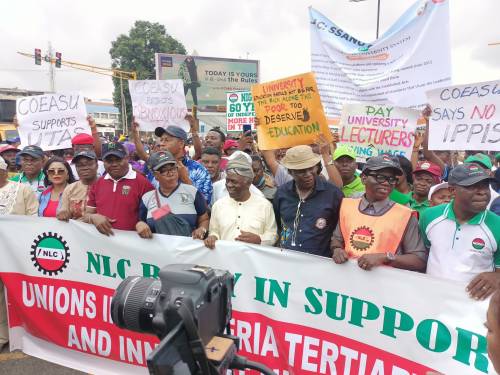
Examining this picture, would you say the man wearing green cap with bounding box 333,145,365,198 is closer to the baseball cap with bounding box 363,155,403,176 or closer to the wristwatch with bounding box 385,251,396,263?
the baseball cap with bounding box 363,155,403,176

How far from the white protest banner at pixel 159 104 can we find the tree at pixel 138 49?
41.0 meters

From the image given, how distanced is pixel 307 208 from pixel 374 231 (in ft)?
1.77

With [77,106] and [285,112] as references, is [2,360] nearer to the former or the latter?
[77,106]

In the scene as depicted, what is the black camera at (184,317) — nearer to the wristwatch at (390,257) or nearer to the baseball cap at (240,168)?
the wristwatch at (390,257)

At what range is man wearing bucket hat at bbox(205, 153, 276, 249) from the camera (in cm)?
307

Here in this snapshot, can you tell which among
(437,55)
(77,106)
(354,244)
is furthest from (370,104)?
(77,106)

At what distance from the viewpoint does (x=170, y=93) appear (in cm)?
513

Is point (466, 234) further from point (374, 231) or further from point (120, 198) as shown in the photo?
point (120, 198)

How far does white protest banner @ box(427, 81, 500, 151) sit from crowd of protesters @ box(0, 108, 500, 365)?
0.70 ft

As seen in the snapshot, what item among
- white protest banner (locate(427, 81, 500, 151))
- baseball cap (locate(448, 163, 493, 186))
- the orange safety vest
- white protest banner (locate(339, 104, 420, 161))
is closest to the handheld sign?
white protest banner (locate(339, 104, 420, 161))

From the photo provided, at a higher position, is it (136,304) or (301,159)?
(301,159)

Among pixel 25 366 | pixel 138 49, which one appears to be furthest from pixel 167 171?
pixel 138 49

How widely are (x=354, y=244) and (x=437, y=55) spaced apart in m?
2.84

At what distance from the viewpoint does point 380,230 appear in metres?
2.52
